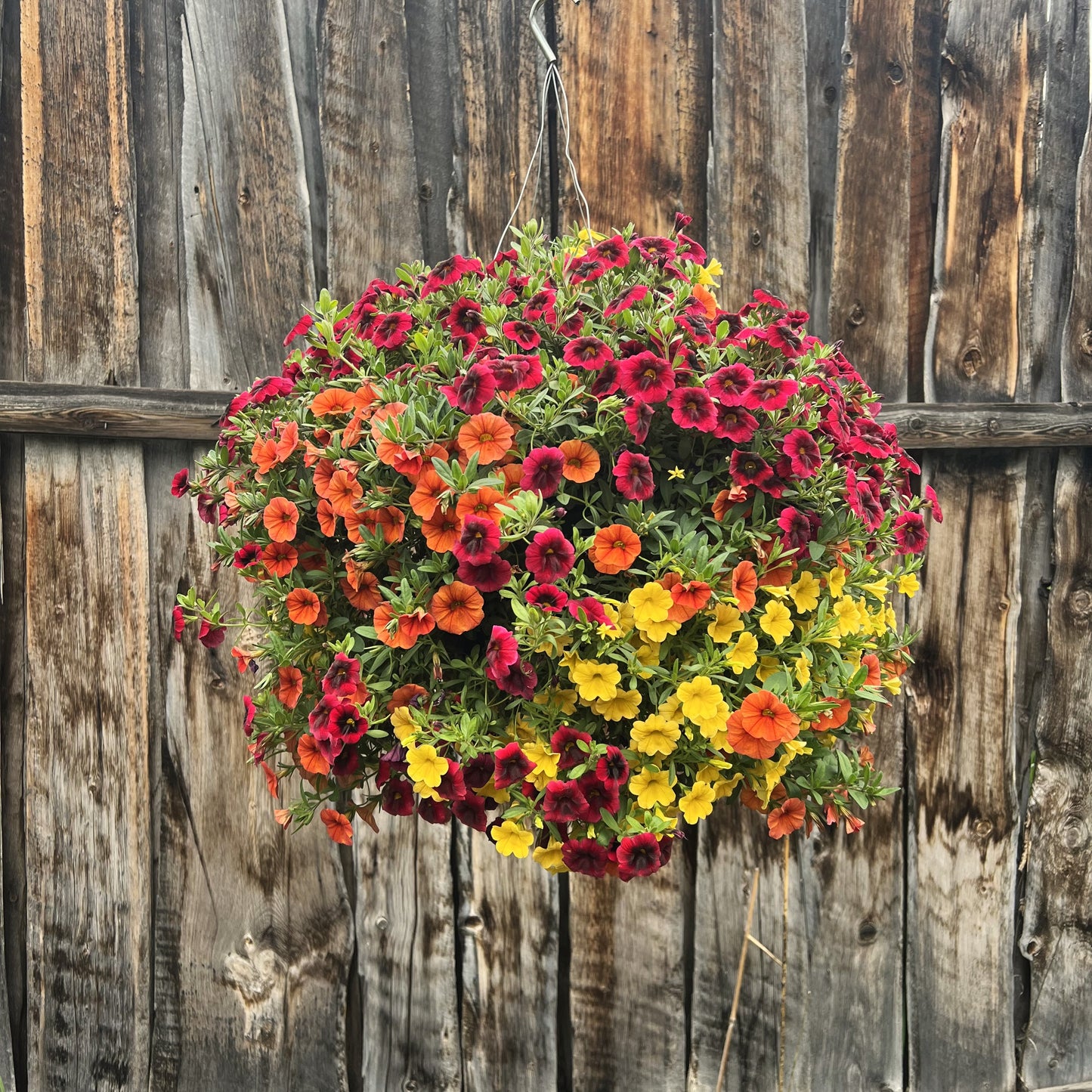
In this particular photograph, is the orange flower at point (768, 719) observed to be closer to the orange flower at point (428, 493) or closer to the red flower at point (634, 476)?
the red flower at point (634, 476)

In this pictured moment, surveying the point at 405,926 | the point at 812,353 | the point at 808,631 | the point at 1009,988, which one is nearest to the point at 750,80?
the point at 812,353

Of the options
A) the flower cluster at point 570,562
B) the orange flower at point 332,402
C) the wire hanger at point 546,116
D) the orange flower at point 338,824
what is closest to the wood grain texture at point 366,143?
the wire hanger at point 546,116

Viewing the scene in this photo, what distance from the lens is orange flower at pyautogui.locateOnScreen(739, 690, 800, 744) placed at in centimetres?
101

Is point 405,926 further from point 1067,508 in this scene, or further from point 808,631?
point 1067,508

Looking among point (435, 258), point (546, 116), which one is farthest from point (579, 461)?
point (546, 116)

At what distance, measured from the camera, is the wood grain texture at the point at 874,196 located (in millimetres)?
1996

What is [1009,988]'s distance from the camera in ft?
7.02

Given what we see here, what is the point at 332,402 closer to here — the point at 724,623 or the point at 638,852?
the point at 724,623

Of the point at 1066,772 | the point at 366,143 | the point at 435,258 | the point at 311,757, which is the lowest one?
the point at 1066,772

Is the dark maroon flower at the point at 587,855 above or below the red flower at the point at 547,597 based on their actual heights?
below

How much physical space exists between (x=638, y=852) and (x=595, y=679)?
0.20 meters

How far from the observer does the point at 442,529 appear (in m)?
1.06

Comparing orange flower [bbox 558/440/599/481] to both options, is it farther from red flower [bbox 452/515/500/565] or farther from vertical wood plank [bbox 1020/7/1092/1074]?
vertical wood plank [bbox 1020/7/1092/1074]

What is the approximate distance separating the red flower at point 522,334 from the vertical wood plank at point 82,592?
1055 millimetres
